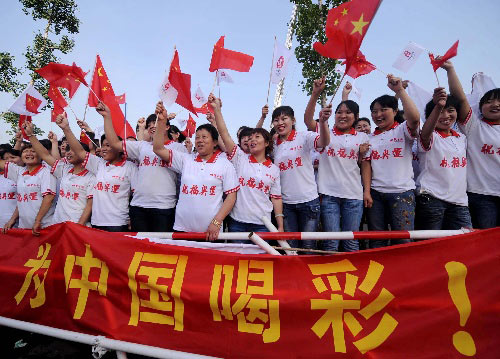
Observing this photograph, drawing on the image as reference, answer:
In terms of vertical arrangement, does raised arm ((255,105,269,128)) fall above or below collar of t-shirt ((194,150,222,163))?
above

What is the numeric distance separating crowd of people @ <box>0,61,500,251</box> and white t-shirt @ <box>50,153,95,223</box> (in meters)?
0.01

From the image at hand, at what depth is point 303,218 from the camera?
3795 mm

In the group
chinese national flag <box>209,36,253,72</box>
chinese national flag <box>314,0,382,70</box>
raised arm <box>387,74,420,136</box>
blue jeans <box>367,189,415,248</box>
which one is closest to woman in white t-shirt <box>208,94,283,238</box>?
chinese national flag <box>209,36,253,72</box>

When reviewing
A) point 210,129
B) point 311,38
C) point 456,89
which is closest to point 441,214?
point 456,89

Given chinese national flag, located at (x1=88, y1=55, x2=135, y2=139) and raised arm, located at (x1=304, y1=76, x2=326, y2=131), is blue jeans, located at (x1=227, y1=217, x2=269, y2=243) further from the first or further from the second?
chinese national flag, located at (x1=88, y1=55, x2=135, y2=139)

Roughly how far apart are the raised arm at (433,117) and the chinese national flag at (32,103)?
6.16m

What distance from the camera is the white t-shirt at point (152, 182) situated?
3.83m

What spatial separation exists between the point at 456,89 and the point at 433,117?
1.85 ft

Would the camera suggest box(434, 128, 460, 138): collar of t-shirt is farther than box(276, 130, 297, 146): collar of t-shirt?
No

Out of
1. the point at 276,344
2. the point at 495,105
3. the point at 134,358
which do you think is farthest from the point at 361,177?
the point at 134,358

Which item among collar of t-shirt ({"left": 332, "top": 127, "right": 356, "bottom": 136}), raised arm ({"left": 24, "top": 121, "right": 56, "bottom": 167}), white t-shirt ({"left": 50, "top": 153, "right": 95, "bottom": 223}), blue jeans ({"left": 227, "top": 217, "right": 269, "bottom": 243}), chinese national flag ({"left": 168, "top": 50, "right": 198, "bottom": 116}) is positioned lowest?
blue jeans ({"left": 227, "top": 217, "right": 269, "bottom": 243})

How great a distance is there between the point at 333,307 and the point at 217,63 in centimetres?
368

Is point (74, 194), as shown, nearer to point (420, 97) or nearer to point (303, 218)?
point (303, 218)

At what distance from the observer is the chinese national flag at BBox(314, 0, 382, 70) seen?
2.98m
